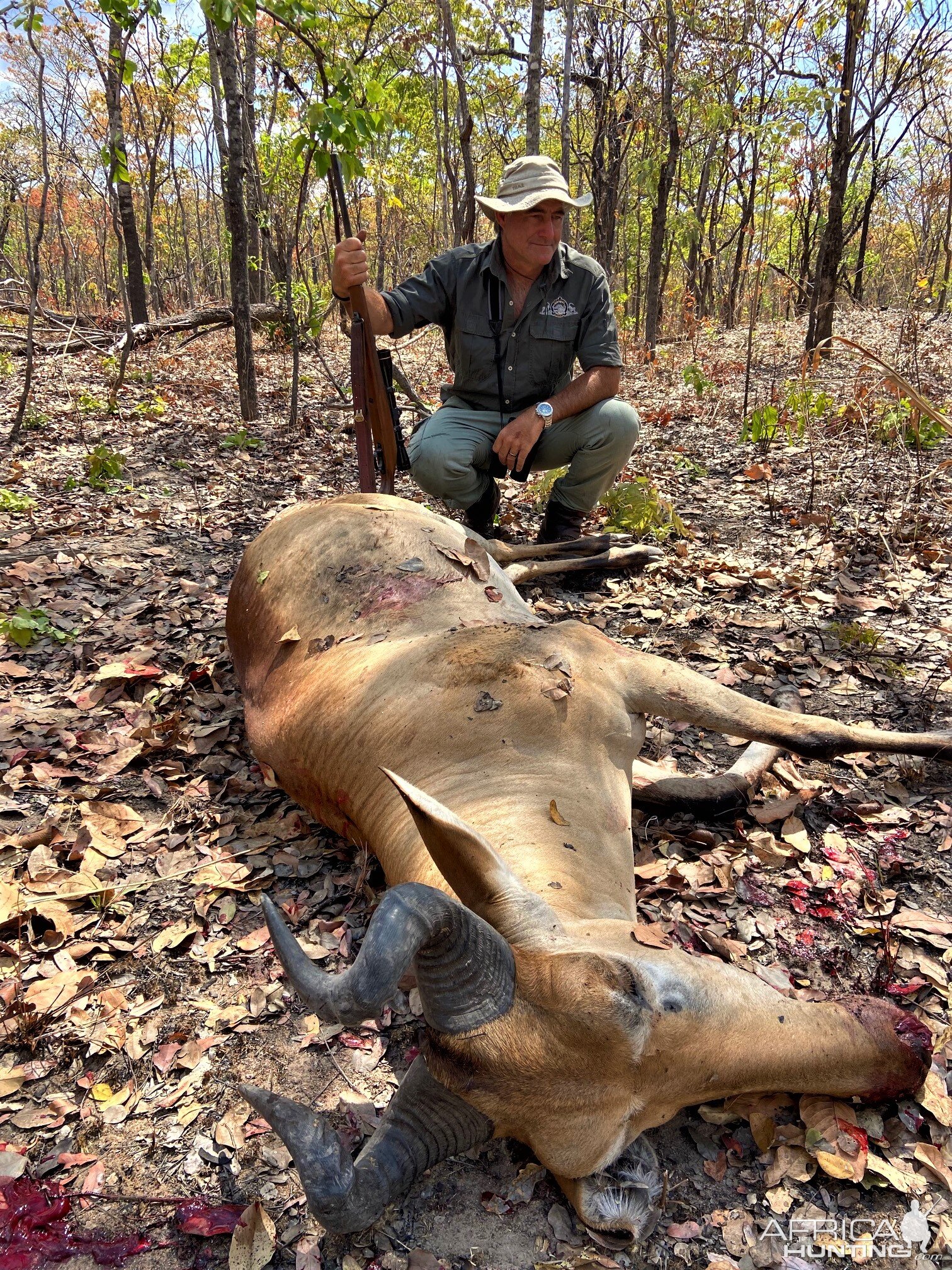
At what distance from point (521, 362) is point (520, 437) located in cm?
70

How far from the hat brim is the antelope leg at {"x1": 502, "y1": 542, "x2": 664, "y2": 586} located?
6.63ft

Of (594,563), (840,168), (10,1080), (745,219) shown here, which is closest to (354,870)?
(10,1080)

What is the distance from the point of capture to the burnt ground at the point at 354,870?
6.76 ft

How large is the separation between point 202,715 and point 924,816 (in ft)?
10.5

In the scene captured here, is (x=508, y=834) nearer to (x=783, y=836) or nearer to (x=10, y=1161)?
(x=783, y=836)

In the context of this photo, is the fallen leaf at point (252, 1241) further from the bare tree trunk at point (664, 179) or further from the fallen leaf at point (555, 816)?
the bare tree trunk at point (664, 179)

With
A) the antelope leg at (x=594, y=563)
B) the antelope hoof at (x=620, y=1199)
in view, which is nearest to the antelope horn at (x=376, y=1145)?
the antelope hoof at (x=620, y=1199)

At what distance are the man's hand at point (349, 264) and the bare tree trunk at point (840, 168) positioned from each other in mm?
5885

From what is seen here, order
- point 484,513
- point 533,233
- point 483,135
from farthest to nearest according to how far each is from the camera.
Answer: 1. point 483,135
2. point 484,513
3. point 533,233

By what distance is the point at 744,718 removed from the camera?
10.3 ft

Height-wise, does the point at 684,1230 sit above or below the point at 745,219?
below

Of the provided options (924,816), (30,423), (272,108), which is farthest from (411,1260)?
(272,108)

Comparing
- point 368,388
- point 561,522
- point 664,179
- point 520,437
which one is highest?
point 664,179

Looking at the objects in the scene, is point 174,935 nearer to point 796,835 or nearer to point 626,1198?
point 626,1198
